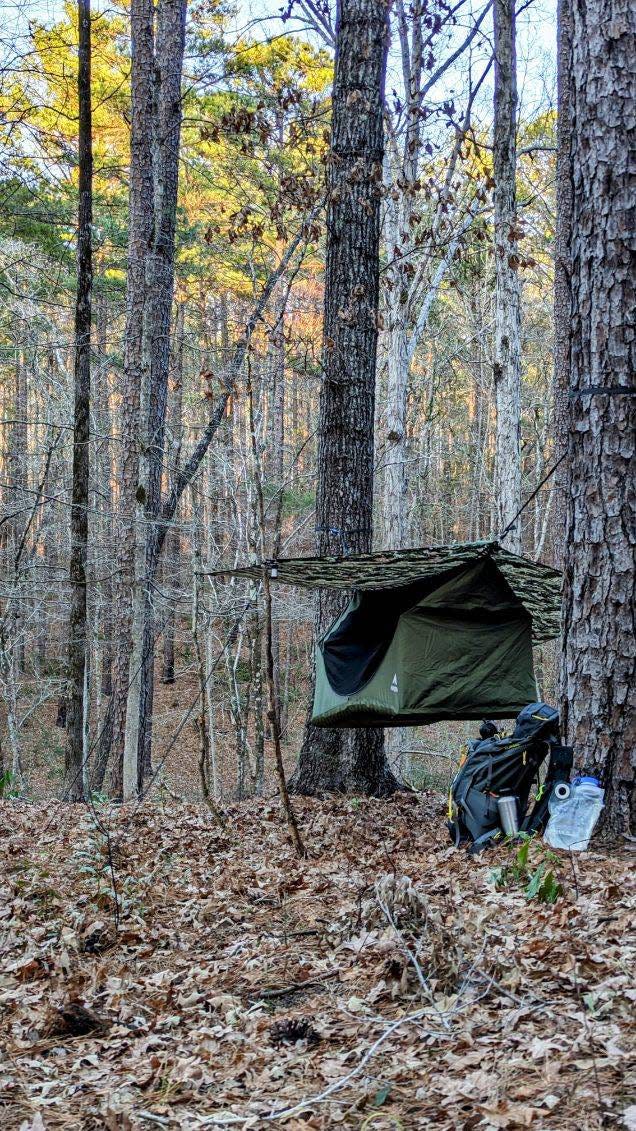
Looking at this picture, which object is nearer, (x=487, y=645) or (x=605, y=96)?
(x=605, y=96)

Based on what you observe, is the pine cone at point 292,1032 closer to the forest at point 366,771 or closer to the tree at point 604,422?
the forest at point 366,771

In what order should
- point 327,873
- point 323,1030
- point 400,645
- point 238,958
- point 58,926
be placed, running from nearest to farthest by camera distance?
point 323,1030 → point 238,958 → point 58,926 → point 327,873 → point 400,645

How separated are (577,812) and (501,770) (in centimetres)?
51

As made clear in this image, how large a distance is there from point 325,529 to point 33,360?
11626 millimetres

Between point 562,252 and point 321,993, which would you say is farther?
point 562,252

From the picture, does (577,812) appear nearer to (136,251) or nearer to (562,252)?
(562,252)

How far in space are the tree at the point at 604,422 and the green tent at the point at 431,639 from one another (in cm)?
87

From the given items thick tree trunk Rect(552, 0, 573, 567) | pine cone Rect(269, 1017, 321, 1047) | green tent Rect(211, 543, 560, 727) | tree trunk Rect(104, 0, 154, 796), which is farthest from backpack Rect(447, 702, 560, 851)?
tree trunk Rect(104, 0, 154, 796)

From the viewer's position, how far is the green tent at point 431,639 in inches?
206

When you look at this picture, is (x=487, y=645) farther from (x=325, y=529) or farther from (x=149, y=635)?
(x=149, y=635)

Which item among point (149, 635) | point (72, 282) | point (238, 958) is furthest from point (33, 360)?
point (238, 958)

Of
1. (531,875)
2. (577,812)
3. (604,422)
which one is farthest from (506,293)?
(531,875)

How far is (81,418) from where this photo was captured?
8.49 metres

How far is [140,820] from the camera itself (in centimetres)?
636
